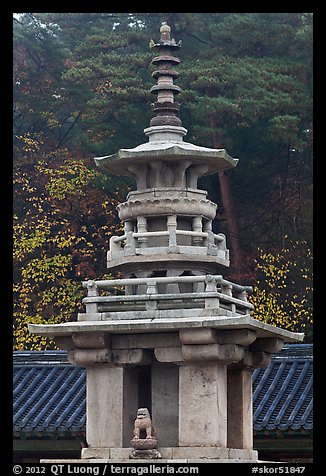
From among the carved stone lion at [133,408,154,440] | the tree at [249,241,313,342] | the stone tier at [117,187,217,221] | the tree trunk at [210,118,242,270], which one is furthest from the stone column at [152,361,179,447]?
the tree trunk at [210,118,242,270]

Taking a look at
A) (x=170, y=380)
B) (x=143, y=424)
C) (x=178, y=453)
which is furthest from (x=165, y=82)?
(x=178, y=453)

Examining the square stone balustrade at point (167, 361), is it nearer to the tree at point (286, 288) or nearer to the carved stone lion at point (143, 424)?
the carved stone lion at point (143, 424)

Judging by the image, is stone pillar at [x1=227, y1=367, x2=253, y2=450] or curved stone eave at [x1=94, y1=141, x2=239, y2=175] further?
stone pillar at [x1=227, y1=367, x2=253, y2=450]

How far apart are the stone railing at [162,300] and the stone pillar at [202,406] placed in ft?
2.35

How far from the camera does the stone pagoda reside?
14664 millimetres

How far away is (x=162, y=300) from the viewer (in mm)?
15023

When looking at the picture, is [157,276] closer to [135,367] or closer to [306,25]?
[135,367]

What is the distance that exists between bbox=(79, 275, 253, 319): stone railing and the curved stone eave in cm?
160

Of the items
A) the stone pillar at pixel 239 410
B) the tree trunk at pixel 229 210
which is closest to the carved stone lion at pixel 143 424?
the stone pillar at pixel 239 410

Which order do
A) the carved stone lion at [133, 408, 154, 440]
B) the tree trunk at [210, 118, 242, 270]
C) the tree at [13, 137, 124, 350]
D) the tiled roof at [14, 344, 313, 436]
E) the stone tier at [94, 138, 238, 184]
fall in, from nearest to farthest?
the carved stone lion at [133, 408, 154, 440] → the stone tier at [94, 138, 238, 184] → the tiled roof at [14, 344, 313, 436] → the tree at [13, 137, 124, 350] → the tree trunk at [210, 118, 242, 270]

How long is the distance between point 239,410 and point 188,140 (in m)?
12.5

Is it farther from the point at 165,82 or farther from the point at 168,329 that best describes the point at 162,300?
the point at 165,82

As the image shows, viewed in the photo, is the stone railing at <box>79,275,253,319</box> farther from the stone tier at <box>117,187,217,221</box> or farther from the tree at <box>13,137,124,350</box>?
the tree at <box>13,137,124,350</box>
